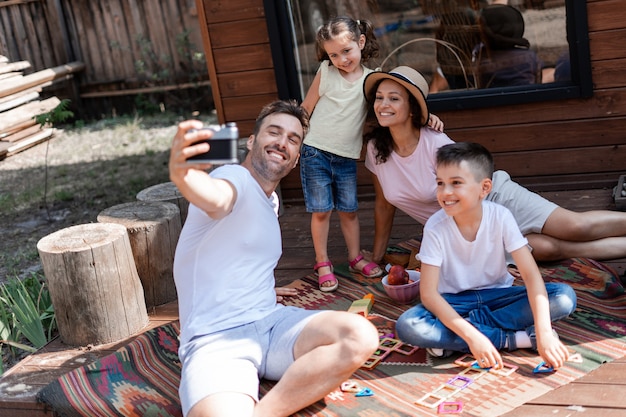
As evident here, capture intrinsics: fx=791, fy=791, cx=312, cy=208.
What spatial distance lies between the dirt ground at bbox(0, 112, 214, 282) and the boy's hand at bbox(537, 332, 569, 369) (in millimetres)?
3702

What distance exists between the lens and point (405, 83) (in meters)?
3.84

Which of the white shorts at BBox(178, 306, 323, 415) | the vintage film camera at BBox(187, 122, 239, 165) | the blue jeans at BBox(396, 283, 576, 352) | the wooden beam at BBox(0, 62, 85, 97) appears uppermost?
the wooden beam at BBox(0, 62, 85, 97)

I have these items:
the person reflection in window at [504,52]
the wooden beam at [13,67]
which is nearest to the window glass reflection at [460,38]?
the person reflection in window at [504,52]

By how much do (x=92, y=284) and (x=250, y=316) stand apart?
3.62ft

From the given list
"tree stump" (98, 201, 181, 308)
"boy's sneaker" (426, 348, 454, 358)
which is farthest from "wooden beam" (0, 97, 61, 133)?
"boy's sneaker" (426, 348, 454, 358)

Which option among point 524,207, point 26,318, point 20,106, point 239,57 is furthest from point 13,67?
point 524,207

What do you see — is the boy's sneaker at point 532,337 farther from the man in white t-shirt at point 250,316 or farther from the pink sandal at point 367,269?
the pink sandal at point 367,269

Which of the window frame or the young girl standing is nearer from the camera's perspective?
the young girl standing

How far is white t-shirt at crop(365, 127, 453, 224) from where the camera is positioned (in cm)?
401

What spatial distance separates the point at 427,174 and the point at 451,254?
2.43 feet

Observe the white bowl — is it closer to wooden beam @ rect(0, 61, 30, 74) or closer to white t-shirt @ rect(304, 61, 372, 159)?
white t-shirt @ rect(304, 61, 372, 159)

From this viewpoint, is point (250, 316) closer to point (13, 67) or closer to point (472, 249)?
point (472, 249)

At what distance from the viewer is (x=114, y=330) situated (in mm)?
3912

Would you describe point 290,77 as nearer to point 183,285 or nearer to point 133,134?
point 183,285
